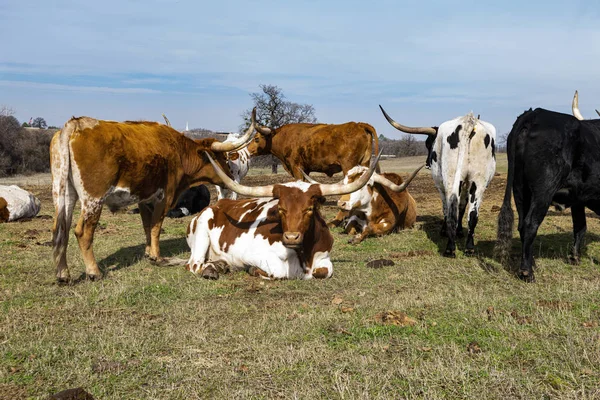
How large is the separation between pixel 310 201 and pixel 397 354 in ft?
9.06

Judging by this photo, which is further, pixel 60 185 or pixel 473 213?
pixel 473 213

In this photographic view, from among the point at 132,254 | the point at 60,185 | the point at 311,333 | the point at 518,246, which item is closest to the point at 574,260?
the point at 518,246

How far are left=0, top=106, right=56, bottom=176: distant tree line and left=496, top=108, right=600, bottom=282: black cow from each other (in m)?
32.9

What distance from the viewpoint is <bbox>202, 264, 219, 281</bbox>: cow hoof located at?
691cm

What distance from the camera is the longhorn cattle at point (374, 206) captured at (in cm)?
988

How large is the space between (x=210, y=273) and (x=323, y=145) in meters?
5.89

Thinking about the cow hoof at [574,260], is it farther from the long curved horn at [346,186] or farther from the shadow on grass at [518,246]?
the long curved horn at [346,186]

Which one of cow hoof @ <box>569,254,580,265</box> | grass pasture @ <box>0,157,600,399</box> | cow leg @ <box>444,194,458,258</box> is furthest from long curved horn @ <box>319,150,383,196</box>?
cow hoof @ <box>569,254,580,265</box>

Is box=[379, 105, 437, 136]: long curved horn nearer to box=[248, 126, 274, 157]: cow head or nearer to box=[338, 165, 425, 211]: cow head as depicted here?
box=[338, 165, 425, 211]: cow head

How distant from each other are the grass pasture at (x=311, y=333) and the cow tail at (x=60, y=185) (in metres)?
0.53

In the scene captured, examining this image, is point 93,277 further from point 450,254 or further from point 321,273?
point 450,254

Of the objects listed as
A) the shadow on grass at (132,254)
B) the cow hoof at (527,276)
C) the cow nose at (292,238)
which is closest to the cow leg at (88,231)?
the shadow on grass at (132,254)

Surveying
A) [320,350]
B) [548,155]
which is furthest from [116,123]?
[548,155]

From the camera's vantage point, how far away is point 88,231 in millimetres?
6852
